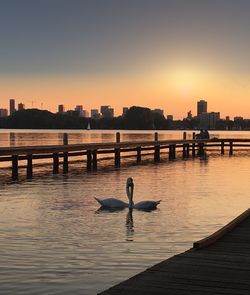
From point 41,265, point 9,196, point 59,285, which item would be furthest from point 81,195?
point 59,285

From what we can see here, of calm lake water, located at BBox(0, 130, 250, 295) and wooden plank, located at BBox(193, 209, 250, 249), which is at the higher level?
wooden plank, located at BBox(193, 209, 250, 249)

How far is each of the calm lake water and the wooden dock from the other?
1.43 m

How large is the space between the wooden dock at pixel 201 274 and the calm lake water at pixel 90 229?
56.5 inches

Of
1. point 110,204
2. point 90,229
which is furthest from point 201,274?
point 110,204

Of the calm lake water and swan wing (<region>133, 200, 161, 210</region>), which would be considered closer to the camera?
Answer: the calm lake water

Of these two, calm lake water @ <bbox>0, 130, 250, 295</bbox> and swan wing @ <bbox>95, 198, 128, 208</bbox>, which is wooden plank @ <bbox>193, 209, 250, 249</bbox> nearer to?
calm lake water @ <bbox>0, 130, 250, 295</bbox>

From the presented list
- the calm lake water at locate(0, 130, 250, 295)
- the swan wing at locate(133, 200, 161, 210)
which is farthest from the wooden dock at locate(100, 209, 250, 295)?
the swan wing at locate(133, 200, 161, 210)

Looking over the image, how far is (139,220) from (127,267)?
5428 millimetres

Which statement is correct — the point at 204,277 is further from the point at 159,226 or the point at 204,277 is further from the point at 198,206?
the point at 198,206

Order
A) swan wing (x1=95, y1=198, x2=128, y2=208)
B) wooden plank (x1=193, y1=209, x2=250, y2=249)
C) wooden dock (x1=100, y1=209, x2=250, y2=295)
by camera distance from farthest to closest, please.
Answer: swan wing (x1=95, y1=198, x2=128, y2=208)
wooden plank (x1=193, y1=209, x2=250, y2=249)
wooden dock (x1=100, y1=209, x2=250, y2=295)

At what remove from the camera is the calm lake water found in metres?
9.51

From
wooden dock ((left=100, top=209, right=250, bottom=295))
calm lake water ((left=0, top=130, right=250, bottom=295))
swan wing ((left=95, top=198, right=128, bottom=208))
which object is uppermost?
wooden dock ((left=100, top=209, right=250, bottom=295))

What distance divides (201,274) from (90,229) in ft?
22.5

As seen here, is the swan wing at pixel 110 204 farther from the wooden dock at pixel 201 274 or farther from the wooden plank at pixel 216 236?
the wooden dock at pixel 201 274
